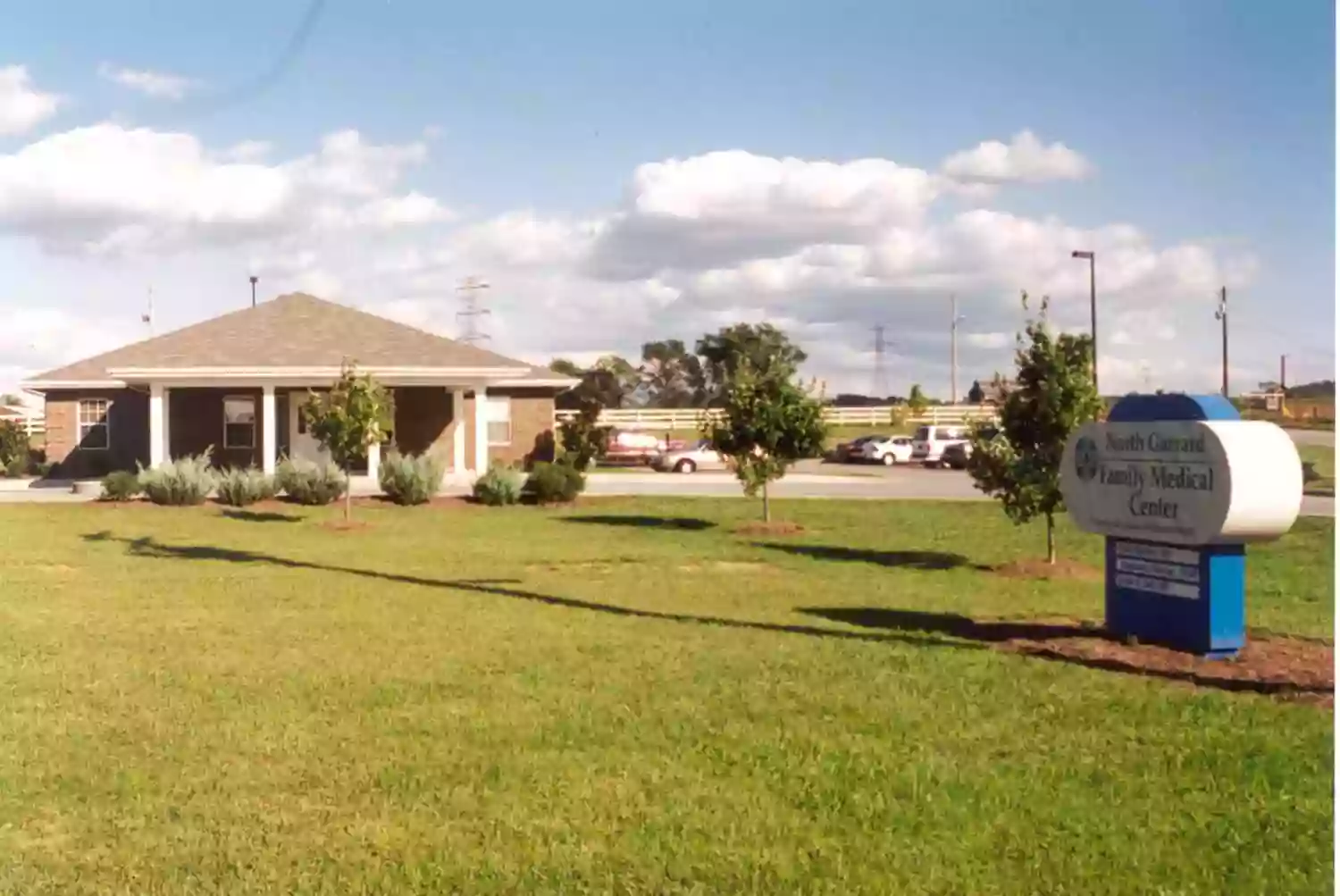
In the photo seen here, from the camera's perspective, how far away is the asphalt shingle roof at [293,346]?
1170 inches

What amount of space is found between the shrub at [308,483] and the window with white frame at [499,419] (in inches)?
362

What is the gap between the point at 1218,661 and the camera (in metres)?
8.77

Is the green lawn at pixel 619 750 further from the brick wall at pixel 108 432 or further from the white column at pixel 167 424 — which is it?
the brick wall at pixel 108 432

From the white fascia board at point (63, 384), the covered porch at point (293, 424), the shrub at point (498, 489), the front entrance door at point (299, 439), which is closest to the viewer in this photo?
the shrub at point (498, 489)

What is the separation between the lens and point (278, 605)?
A: 468 inches

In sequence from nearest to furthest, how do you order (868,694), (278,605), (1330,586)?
(868,694) < (278,605) < (1330,586)

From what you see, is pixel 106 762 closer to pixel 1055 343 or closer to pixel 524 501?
pixel 1055 343

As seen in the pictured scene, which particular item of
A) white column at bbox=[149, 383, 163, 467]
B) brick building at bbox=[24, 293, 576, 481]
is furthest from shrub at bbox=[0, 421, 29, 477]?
white column at bbox=[149, 383, 163, 467]

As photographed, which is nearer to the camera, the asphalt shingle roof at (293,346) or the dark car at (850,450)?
the asphalt shingle roof at (293,346)

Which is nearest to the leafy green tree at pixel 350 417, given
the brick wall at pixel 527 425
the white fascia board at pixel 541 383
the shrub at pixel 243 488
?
the shrub at pixel 243 488

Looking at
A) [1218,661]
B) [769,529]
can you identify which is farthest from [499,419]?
[1218,661]

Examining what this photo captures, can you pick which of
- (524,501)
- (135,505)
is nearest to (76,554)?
(135,505)

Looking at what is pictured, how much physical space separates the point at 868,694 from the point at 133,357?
84.6 feet

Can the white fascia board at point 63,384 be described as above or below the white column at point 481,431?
above
